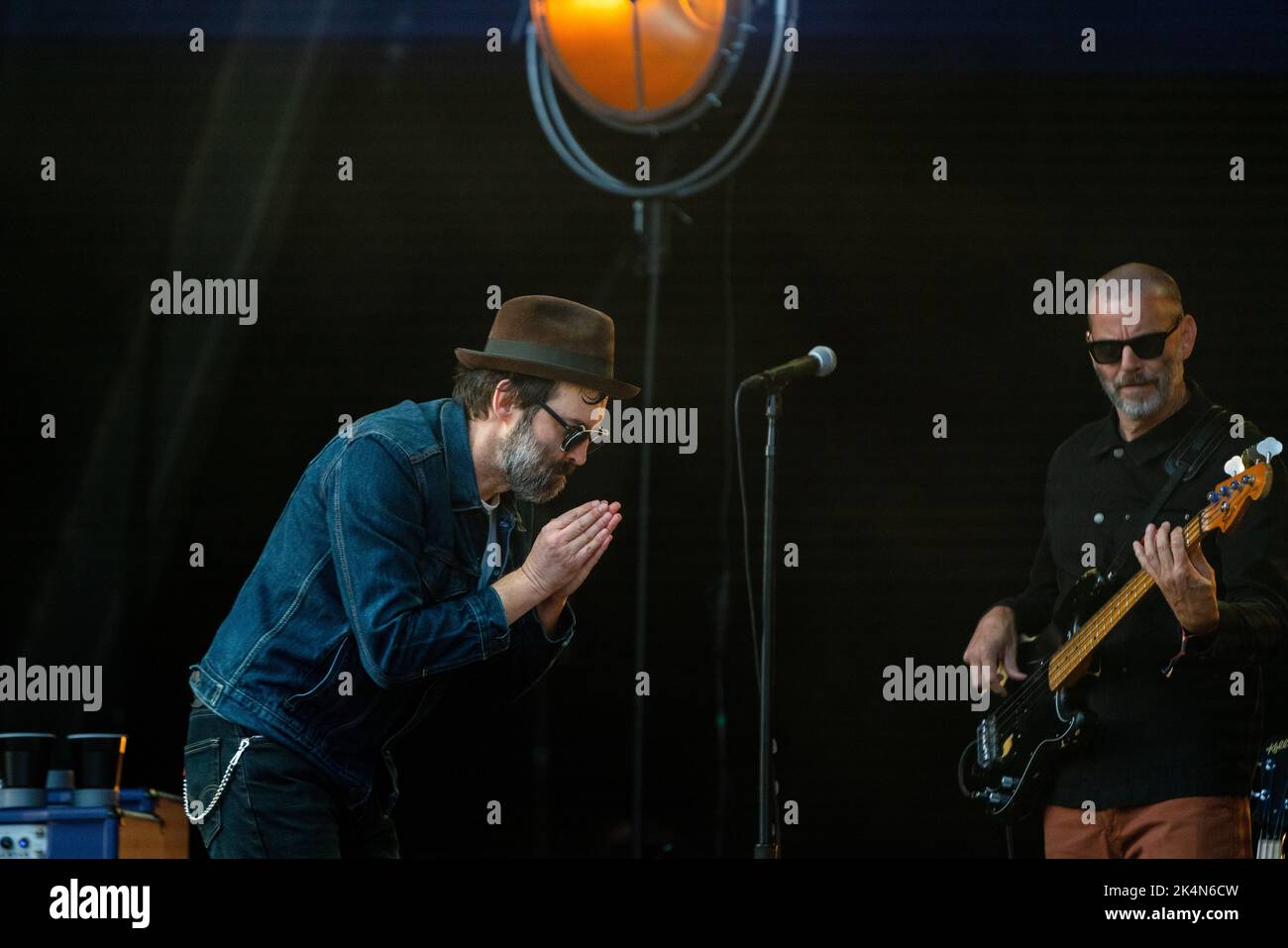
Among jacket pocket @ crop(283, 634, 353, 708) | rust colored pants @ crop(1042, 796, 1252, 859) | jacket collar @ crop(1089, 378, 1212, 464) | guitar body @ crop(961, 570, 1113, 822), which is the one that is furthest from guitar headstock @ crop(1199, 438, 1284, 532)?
jacket pocket @ crop(283, 634, 353, 708)

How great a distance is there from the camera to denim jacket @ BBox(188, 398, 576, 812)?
3.10 metres

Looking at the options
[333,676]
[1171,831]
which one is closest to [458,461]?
[333,676]

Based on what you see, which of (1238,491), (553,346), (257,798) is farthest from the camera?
(1238,491)

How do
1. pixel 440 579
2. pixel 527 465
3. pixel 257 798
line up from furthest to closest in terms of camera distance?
pixel 527 465, pixel 440 579, pixel 257 798

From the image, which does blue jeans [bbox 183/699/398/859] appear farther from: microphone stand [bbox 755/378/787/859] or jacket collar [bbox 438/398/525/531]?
microphone stand [bbox 755/378/787/859]

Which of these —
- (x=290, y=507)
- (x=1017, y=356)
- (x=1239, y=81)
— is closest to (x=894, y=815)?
(x=1017, y=356)

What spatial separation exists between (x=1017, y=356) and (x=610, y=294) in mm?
1172

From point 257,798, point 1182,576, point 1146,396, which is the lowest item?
point 257,798

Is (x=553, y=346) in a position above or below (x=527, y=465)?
above

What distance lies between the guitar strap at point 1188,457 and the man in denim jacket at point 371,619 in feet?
4.64

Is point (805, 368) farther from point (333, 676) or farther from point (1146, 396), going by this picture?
point (333, 676)

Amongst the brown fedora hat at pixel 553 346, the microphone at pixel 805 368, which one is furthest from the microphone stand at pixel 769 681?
the brown fedora hat at pixel 553 346

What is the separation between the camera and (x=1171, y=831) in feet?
12.2

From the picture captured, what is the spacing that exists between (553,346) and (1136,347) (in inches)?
61.1
